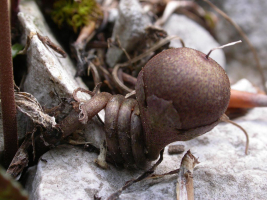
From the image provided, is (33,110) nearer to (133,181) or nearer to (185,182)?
(133,181)

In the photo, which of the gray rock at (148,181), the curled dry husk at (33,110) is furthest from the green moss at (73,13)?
the gray rock at (148,181)

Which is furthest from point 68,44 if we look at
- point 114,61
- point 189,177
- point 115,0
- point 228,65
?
point 228,65

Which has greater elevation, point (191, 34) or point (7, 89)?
point (7, 89)

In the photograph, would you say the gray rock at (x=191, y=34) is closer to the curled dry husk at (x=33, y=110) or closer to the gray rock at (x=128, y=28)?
the gray rock at (x=128, y=28)

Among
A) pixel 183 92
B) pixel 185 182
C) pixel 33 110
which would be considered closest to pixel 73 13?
pixel 33 110

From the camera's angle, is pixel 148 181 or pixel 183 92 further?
pixel 148 181

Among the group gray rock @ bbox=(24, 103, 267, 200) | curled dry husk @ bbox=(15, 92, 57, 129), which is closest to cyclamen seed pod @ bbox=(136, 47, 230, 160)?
gray rock @ bbox=(24, 103, 267, 200)
